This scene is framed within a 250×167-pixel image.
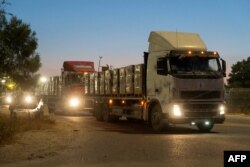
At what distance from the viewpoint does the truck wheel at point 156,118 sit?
2035 centimetres

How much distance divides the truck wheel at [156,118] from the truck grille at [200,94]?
1.33 metres

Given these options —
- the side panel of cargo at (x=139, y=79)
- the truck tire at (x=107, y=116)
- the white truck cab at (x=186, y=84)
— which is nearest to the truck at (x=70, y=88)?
the truck tire at (x=107, y=116)

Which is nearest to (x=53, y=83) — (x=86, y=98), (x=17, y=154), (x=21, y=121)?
(x=86, y=98)

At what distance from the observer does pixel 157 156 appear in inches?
517

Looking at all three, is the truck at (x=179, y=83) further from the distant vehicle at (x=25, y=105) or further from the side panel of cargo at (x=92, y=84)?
the side panel of cargo at (x=92, y=84)

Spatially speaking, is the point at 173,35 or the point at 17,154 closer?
the point at 17,154

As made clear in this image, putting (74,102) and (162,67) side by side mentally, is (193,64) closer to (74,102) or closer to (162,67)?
(162,67)

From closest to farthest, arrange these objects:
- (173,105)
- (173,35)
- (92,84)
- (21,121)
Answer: (173,105)
(173,35)
(21,121)
(92,84)

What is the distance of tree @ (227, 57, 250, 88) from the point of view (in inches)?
3669

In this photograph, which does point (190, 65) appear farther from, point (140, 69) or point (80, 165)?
point (80, 165)

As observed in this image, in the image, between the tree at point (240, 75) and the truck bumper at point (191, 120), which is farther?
the tree at point (240, 75)

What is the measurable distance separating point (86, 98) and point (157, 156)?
18953 mm

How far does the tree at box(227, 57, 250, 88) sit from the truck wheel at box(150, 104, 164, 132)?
73643 mm

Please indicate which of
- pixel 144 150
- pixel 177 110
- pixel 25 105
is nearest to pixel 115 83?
pixel 25 105
